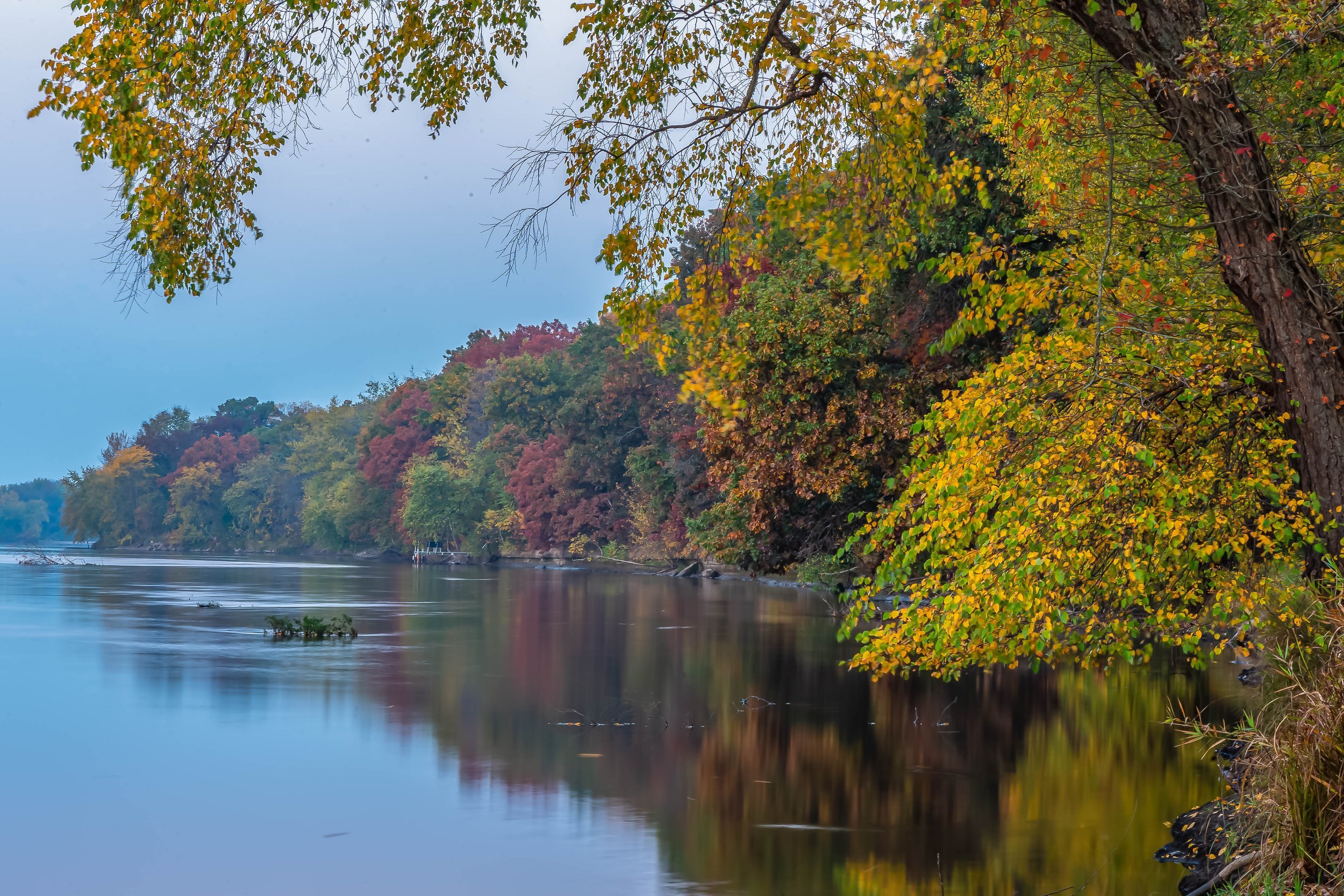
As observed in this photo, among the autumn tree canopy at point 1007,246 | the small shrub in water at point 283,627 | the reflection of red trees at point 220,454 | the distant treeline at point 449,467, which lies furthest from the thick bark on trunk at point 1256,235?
the reflection of red trees at point 220,454

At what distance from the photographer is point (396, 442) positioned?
96812 millimetres

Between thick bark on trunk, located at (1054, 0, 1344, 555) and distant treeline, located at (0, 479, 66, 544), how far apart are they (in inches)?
7535

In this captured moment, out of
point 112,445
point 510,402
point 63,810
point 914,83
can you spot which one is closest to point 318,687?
point 63,810

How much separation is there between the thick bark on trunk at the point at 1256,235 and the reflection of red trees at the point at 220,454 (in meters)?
128

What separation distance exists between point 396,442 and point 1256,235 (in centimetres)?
9282

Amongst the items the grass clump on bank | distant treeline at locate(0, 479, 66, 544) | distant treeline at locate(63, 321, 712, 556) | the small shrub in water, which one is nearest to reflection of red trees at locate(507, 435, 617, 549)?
distant treeline at locate(63, 321, 712, 556)

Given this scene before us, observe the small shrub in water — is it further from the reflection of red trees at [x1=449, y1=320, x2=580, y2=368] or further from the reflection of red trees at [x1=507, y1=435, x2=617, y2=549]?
the reflection of red trees at [x1=449, y1=320, x2=580, y2=368]

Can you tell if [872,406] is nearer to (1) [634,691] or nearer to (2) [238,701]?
(1) [634,691]

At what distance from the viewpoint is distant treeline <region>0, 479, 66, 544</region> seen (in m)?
181

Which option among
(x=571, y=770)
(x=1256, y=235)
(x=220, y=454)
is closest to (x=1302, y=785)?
(x=1256, y=235)

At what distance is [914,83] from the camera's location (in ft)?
23.9

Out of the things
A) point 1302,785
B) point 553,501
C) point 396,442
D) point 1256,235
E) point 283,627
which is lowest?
point 283,627

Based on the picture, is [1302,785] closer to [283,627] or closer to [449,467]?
[283,627]

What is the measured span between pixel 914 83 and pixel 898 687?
17557mm
